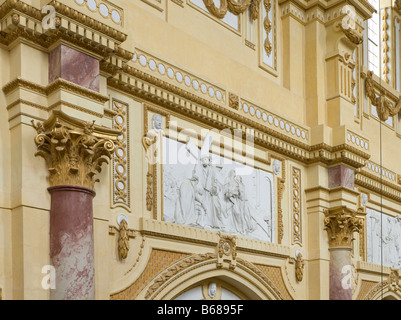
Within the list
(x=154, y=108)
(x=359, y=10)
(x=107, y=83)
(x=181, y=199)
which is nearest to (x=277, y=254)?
(x=181, y=199)

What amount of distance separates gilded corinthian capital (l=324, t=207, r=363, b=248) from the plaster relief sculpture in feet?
4.71

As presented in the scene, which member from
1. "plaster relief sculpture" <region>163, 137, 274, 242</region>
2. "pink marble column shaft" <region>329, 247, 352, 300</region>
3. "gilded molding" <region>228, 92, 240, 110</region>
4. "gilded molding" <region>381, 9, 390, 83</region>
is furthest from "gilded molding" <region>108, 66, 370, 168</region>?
"gilded molding" <region>381, 9, 390, 83</region>

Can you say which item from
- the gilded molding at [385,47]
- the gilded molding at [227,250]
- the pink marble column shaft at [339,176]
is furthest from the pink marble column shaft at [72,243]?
the gilded molding at [385,47]

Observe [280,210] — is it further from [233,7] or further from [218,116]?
[233,7]

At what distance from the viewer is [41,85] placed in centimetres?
759

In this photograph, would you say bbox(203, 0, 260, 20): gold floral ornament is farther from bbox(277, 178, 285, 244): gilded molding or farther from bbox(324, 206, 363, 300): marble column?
bbox(324, 206, 363, 300): marble column

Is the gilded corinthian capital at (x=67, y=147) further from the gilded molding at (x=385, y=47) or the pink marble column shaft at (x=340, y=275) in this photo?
the gilded molding at (x=385, y=47)

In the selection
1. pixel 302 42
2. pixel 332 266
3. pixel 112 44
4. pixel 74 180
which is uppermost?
pixel 302 42

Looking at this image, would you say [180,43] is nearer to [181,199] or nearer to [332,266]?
[181,199]

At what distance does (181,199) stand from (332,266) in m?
3.86

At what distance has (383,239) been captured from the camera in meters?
14.4

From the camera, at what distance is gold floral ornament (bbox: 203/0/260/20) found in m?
10.8

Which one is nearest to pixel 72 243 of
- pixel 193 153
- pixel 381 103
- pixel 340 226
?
pixel 193 153

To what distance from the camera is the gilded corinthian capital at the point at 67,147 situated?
7.37m
